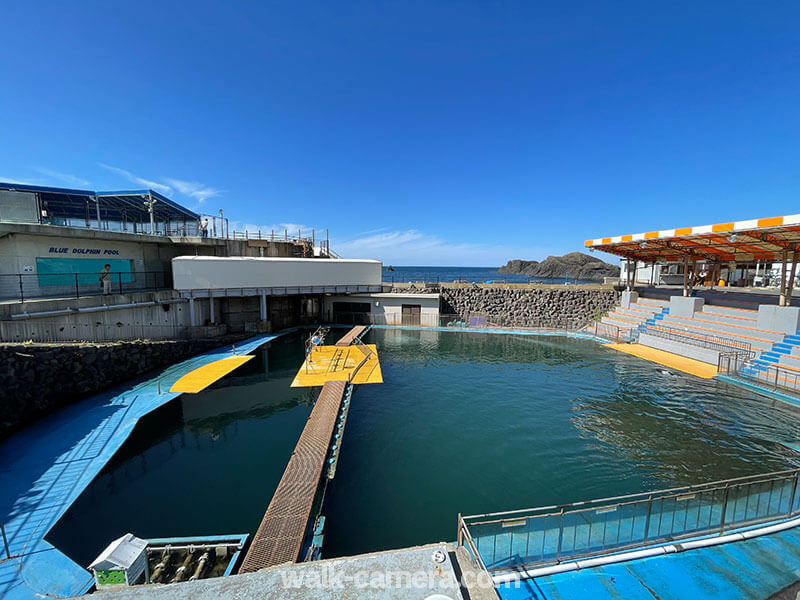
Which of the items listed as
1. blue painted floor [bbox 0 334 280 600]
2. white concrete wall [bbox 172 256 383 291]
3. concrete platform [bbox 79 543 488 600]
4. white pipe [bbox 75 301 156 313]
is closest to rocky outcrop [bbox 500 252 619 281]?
white concrete wall [bbox 172 256 383 291]

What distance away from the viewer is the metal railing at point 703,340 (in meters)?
17.9

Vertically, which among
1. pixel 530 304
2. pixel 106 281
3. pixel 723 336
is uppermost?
pixel 106 281

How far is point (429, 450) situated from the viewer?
10.5 metres

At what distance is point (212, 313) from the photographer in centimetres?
2403

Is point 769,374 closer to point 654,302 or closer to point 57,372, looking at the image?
point 654,302

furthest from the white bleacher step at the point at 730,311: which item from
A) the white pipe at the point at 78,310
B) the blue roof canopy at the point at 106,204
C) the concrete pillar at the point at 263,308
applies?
the blue roof canopy at the point at 106,204

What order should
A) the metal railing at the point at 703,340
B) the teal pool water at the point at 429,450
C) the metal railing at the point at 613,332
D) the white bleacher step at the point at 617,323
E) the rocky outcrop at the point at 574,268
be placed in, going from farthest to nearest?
the rocky outcrop at the point at 574,268
the white bleacher step at the point at 617,323
the metal railing at the point at 613,332
the metal railing at the point at 703,340
the teal pool water at the point at 429,450

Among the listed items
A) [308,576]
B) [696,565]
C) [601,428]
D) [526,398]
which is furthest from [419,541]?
[526,398]

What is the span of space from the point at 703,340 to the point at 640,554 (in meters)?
19.2

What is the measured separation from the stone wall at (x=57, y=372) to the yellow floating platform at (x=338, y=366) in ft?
24.6

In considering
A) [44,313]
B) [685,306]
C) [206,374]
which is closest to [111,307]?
[44,313]

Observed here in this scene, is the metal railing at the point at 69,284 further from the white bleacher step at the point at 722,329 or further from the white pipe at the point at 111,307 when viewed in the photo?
the white bleacher step at the point at 722,329

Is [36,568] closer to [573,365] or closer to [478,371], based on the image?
[478,371]

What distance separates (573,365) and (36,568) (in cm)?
2099
